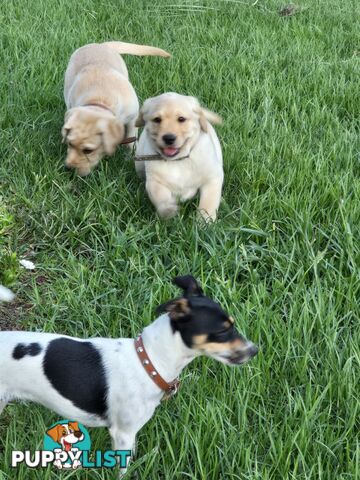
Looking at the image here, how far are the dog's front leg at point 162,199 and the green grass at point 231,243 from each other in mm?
74

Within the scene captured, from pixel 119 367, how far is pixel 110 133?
212cm

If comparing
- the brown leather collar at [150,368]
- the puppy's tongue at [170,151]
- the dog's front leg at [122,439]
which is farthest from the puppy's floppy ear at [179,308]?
the puppy's tongue at [170,151]

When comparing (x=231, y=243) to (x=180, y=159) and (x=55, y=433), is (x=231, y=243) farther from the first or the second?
(x=55, y=433)

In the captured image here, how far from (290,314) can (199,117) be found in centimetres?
134

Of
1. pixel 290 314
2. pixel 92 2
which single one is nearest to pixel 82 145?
pixel 290 314

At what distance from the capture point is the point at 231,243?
307 centimetres

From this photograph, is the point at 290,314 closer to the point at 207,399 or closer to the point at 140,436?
the point at 207,399

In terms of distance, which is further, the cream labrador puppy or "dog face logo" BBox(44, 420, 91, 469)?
the cream labrador puppy

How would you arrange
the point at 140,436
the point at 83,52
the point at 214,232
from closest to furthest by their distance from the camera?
the point at 140,436 → the point at 214,232 → the point at 83,52

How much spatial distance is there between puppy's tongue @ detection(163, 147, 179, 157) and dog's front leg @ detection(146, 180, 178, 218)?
0.17 metres

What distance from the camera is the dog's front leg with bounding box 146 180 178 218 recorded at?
10.8 feet

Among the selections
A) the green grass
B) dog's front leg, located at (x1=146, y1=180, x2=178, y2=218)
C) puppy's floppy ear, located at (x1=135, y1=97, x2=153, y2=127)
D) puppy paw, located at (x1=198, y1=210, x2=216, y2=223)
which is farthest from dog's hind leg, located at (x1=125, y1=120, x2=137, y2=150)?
puppy paw, located at (x1=198, y1=210, x2=216, y2=223)

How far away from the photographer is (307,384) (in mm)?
2141

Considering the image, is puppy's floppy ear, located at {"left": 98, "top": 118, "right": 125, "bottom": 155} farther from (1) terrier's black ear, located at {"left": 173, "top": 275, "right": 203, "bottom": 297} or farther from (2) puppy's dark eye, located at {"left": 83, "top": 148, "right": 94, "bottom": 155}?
(1) terrier's black ear, located at {"left": 173, "top": 275, "right": 203, "bottom": 297}
